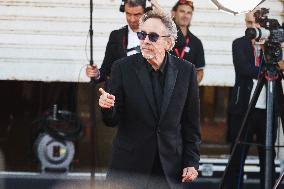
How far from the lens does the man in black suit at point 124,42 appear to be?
697cm

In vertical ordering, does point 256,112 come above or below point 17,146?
above

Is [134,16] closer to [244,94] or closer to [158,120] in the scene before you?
[244,94]

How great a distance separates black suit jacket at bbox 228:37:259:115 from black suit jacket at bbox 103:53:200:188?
231 cm

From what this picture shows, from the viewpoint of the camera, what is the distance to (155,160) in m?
5.05

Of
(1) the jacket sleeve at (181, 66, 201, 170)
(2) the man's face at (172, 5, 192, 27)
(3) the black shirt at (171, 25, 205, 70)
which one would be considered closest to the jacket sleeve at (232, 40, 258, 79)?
(3) the black shirt at (171, 25, 205, 70)

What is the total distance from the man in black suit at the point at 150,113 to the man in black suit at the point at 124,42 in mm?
1904

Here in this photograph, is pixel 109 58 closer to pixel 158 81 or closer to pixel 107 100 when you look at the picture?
pixel 158 81

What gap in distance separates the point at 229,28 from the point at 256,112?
216cm

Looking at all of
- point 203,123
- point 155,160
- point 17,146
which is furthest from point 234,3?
point 203,123

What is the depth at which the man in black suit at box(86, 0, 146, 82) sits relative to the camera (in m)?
6.97

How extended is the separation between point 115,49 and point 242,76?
1227mm

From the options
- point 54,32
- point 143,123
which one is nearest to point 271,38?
point 143,123

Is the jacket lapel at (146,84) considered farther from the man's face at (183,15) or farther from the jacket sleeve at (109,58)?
the man's face at (183,15)

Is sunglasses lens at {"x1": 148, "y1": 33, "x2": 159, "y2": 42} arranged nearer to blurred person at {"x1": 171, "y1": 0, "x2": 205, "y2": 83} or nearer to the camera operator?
the camera operator
